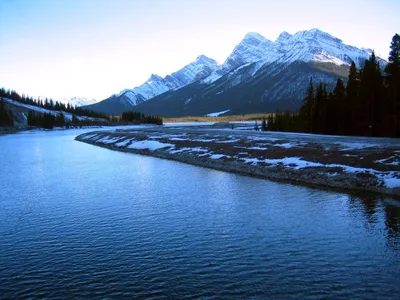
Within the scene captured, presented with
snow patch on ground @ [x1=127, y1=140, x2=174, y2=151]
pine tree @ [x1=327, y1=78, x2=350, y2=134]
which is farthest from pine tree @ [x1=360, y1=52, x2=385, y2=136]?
snow patch on ground @ [x1=127, y1=140, x2=174, y2=151]

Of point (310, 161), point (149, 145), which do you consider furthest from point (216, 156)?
point (149, 145)

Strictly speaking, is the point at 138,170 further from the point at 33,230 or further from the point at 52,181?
the point at 33,230

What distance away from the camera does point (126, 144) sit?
261 feet

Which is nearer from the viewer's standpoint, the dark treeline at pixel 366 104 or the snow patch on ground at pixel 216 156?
the snow patch on ground at pixel 216 156

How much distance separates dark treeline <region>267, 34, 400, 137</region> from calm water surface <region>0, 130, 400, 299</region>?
40.7 meters

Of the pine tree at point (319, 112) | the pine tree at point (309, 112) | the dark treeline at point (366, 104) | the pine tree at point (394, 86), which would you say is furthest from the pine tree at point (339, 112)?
the pine tree at point (394, 86)

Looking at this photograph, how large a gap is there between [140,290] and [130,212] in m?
11.1

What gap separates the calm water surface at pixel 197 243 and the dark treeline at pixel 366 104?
40667mm

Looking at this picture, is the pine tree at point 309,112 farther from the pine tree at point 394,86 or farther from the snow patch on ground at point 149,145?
the snow patch on ground at point 149,145

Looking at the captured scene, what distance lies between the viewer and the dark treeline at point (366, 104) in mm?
62562

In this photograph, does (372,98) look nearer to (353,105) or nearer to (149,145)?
(353,105)

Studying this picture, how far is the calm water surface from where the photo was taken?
13.0 m

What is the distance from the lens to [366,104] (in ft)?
219

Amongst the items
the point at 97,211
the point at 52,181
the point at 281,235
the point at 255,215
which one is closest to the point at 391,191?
the point at 255,215
